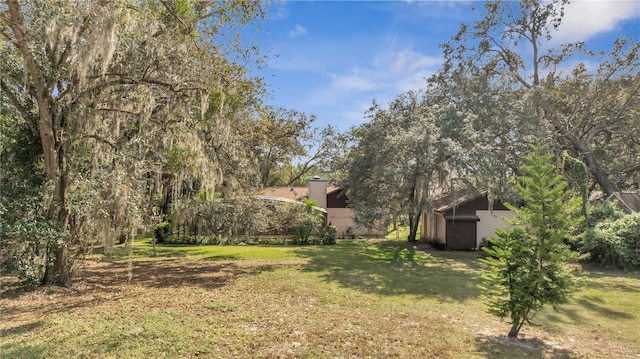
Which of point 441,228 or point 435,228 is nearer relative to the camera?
point 441,228

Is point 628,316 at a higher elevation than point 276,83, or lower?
lower

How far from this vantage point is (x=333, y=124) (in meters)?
32.0

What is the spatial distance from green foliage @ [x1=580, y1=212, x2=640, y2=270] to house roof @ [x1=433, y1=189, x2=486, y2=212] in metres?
4.94

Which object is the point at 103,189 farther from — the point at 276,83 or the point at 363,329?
the point at 276,83

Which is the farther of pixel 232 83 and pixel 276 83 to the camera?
pixel 276 83

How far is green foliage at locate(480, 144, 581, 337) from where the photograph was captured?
227 inches

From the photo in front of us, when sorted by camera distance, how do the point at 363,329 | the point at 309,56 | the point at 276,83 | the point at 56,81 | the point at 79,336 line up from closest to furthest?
1. the point at 79,336
2. the point at 363,329
3. the point at 56,81
4. the point at 309,56
5. the point at 276,83

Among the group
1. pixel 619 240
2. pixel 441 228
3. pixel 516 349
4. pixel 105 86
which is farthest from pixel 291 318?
pixel 441 228

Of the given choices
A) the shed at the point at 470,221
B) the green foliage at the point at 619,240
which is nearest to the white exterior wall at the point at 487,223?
the shed at the point at 470,221

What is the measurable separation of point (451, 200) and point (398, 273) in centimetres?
1092

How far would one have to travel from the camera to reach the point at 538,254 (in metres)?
5.89

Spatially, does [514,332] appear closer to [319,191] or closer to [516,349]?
[516,349]

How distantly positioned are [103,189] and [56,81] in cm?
A: 254

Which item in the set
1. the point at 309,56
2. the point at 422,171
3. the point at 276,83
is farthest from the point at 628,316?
the point at 276,83
